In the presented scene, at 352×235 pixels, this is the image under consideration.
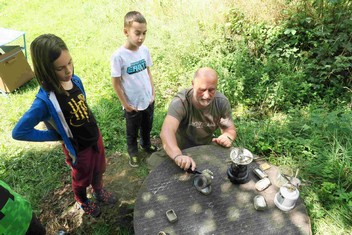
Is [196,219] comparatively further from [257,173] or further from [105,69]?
[105,69]

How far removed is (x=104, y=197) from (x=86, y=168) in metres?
0.68

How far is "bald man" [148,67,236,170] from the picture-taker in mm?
2193

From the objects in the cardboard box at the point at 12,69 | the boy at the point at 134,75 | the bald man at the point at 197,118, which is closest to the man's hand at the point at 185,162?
the bald man at the point at 197,118

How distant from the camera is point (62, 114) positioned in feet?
6.26

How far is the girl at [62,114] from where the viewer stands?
1733 mm

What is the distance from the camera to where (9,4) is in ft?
27.1

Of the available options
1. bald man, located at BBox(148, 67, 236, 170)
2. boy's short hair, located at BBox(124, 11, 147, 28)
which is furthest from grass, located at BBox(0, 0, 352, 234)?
boy's short hair, located at BBox(124, 11, 147, 28)

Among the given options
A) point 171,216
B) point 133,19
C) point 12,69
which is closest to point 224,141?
point 171,216

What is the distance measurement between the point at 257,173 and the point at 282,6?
3898mm

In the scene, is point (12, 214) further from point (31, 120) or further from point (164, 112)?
point (164, 112)

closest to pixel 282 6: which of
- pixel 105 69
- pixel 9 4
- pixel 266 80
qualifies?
pixel 266 80

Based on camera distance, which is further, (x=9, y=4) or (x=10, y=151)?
A: (x=9, y=4)

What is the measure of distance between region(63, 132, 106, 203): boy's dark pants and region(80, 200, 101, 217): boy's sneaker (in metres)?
0.06

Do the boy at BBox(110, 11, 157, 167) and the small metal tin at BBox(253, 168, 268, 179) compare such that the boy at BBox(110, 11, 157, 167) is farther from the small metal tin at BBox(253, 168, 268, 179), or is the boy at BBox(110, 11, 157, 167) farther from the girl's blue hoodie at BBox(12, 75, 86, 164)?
the small metal tin at BBox(253, 168, 268, 179)
